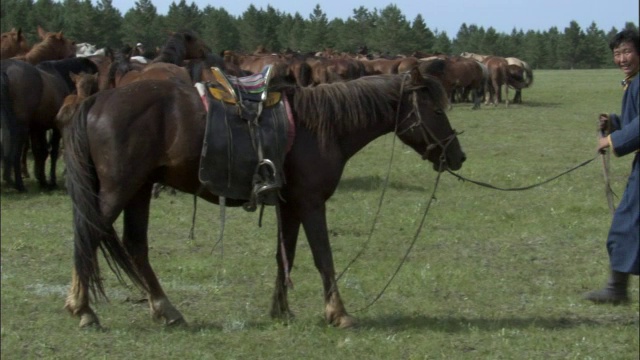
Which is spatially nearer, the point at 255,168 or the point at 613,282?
the point at 255,168

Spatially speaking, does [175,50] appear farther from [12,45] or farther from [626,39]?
[626,39]

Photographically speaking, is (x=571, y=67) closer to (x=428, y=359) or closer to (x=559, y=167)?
(x=559, y=167)

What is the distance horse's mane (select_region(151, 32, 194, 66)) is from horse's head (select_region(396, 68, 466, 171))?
7613 millimetres

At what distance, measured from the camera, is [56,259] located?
334 inches

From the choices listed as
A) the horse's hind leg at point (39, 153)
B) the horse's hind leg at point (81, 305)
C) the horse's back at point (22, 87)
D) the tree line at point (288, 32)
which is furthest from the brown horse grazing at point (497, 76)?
the horse's hind leg at point (81, 305)

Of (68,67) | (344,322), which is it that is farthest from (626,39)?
(68,67)

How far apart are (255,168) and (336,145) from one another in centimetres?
61

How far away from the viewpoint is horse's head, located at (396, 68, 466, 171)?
20.9 feet

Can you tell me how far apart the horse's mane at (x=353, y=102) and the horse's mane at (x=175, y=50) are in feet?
24.6

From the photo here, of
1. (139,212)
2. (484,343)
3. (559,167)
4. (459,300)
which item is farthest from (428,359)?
(559,167)

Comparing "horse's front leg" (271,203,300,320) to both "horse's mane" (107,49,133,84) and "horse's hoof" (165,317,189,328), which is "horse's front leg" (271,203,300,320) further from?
"horse's mane" (107,49,133,84)

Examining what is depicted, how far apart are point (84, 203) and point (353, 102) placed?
6.23ft

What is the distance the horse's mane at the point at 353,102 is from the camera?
6.18 m

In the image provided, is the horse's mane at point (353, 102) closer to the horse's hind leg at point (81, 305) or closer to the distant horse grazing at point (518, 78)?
the horse's hind leg at point (81, 305)
